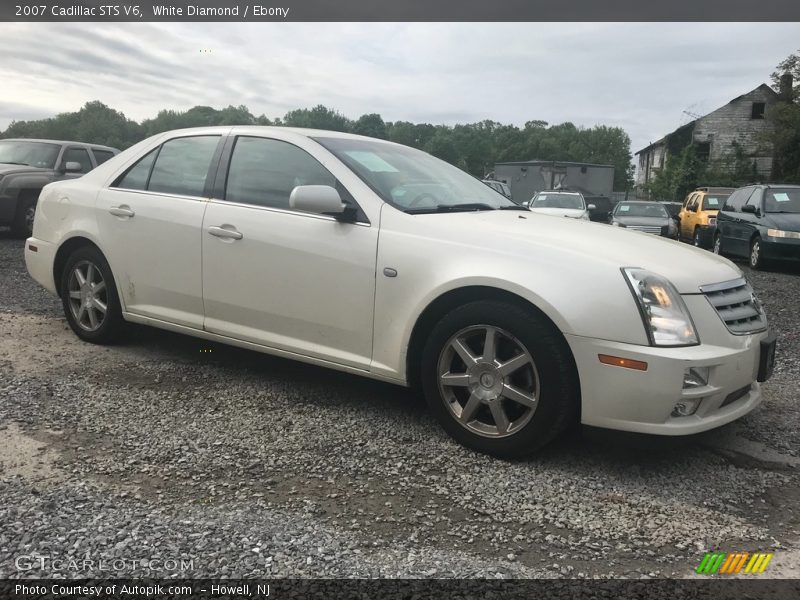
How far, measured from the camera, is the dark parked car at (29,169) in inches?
430

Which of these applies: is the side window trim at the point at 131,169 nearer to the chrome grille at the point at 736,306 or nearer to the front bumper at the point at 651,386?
the front bumper at the point at 651,386

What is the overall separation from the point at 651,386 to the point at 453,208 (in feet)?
5.03

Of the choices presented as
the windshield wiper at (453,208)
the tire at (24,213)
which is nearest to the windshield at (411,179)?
the windshield wiper at (453,208)

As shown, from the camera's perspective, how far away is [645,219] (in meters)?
18.2

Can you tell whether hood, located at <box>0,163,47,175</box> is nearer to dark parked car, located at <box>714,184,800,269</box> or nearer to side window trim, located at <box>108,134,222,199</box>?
side window trim, located at <box>108,134,222,199</box>

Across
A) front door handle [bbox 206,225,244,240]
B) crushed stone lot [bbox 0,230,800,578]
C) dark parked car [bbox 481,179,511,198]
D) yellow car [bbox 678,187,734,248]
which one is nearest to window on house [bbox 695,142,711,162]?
dark parked car [bbox 481,179,511,198]

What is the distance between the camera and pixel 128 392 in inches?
158

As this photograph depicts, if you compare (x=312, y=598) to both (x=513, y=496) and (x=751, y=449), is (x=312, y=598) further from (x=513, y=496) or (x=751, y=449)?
(x=751, y=449)

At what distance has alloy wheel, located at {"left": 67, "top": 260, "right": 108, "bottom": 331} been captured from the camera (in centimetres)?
480

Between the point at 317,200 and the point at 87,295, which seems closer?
the point at 317,200

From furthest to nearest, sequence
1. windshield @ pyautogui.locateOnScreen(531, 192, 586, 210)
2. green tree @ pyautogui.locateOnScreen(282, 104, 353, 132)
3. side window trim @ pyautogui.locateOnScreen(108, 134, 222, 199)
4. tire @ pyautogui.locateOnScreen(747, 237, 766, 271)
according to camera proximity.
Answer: green tree @ pyautogui.locateOnScreen(282, 104, 353, 132) → windshield @ pyautogui.locateOnScreen(531, 192, 586, 210) → tire @ pyautogui.locateOnScreen(747, 237, 766, 271) → side window trim @ pyautogui.locateOnScreen(108, 134, 222, 199)

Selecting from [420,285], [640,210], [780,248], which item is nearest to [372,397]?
[420,285]

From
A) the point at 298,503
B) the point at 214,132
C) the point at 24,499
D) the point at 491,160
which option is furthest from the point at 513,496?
the point at 491,160

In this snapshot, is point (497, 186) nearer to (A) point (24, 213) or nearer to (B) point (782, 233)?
(B) point (782, 233)
